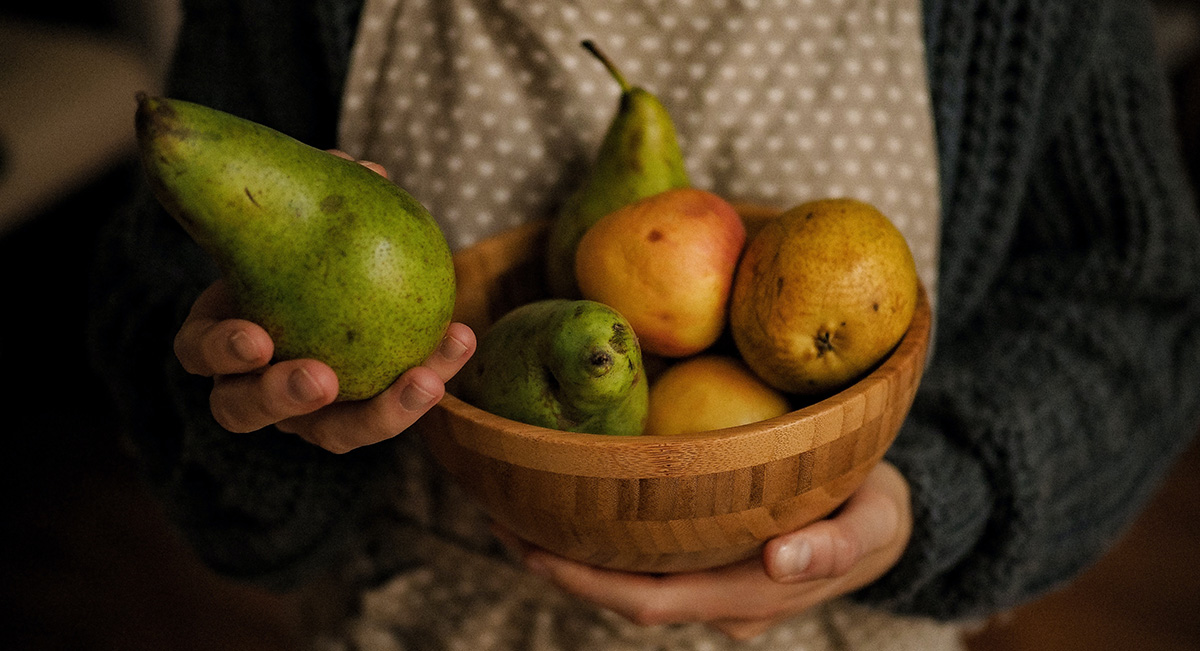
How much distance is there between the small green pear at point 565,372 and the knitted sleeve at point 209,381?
21 cm

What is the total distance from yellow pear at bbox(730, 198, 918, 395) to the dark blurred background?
36.4 inches

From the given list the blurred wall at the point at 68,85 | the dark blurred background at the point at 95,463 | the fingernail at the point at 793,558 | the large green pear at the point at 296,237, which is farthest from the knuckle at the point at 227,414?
the blurred wall at the point at 68,85

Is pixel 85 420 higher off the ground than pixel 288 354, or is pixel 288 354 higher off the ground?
pixel 288 354

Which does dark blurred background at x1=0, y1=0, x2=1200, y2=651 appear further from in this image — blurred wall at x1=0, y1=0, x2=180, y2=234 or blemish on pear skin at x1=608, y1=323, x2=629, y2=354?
blemish on pear skin at x1=608, y1=323, x2=629, y2=354

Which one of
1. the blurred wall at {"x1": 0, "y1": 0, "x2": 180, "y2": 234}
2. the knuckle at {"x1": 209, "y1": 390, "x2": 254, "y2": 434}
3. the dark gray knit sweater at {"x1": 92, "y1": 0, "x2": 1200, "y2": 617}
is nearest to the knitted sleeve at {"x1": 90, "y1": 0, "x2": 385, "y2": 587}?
the dark gray knit sweater at {"x1": 92, "y1": 0, "x2": 1200, "y2": 617}

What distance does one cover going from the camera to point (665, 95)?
604 millimetres

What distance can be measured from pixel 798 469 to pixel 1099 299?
41 cm

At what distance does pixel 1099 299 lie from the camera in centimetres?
66

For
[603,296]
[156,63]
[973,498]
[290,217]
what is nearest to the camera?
[290,217]

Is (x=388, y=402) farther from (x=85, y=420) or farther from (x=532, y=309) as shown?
(x=85, y=420)

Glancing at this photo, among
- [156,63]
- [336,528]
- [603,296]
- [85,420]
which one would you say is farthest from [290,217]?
[156,63]

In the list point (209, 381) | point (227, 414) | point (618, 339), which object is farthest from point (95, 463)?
point (618, 339)

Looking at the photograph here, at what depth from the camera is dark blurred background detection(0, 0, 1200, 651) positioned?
1.37m

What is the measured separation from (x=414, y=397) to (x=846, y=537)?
0.86ft
